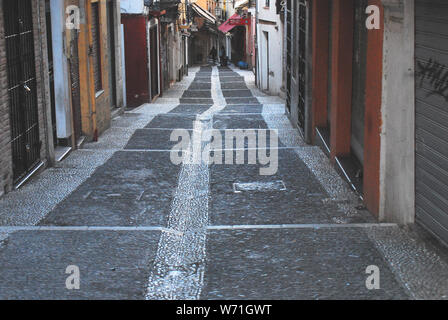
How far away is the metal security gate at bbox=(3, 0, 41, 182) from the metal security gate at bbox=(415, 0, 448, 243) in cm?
476

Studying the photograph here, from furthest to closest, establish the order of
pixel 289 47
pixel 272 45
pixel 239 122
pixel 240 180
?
pixel 272 45 < pixel 289 47 < pixel 239 122 < pixel 240 180

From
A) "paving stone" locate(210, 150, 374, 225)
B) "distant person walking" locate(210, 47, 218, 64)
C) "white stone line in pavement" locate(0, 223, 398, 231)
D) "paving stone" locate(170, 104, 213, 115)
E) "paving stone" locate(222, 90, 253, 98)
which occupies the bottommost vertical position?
"paving stone" locate(222, 90, 253, 98)

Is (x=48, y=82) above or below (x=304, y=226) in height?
above

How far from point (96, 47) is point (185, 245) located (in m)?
8.83

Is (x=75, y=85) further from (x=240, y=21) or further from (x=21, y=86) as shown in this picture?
(x=240, y=21)

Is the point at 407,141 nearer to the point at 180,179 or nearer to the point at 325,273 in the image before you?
the point at 325,273

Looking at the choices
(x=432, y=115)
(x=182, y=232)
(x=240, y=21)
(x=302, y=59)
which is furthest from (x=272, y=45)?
(x=432, y=115)

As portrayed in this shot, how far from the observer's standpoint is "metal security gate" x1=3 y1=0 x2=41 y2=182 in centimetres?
838

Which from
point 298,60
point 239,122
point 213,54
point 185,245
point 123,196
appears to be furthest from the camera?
point 213,54

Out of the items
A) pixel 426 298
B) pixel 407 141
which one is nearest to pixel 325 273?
pixel 426 298

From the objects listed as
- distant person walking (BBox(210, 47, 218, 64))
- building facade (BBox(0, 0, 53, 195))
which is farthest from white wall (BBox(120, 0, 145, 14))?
distant person walking (BBox(210, 47, 218, 64))

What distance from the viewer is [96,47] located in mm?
14164

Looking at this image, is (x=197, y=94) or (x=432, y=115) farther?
(x=197, y=94)

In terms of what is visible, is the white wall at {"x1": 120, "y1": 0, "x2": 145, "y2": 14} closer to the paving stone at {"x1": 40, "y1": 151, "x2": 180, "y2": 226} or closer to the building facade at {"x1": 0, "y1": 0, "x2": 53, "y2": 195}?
the paving stone at {"x1": 40, "y1": 151, "x2": 180, "y2": 226}
